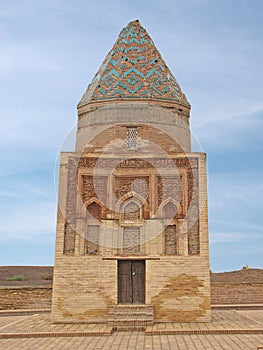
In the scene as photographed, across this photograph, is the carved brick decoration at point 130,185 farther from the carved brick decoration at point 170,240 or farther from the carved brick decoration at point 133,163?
the carved brick decoration at point 170,240

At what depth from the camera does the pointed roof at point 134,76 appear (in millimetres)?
13547

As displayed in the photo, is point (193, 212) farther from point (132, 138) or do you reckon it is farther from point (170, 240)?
point (132, 138)

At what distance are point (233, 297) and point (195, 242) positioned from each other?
5380 mm

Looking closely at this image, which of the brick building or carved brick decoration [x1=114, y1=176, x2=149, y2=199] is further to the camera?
carved brick decoration [x1=114, y1=176, x2=149, y2=199]

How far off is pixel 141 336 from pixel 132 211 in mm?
3599

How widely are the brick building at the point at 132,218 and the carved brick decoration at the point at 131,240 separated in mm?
28

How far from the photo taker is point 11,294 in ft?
48.3

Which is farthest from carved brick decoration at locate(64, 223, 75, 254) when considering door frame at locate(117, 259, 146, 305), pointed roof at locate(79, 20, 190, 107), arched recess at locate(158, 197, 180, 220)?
pointed roof at locate(79, 20, 190, 107)

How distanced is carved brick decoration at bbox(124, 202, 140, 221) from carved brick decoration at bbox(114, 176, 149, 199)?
357mm

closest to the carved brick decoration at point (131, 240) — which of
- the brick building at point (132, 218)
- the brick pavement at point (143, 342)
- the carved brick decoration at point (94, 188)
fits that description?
the brick building at point (132, 218)

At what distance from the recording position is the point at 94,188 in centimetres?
1195

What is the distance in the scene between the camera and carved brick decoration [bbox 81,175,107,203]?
1189cm

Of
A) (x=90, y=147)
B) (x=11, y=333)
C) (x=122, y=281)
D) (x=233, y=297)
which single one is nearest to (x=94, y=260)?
(x=122, y=281)

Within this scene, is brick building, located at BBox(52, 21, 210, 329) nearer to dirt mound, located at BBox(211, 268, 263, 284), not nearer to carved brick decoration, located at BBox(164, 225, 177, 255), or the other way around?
carved brick decoration, located at BBox(164, 225, 177, 255)
